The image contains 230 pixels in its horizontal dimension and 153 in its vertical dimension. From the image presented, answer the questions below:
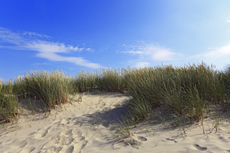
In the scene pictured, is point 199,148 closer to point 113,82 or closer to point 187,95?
point 187,95

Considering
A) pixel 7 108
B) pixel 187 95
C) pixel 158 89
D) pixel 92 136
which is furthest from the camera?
pixel 7 108

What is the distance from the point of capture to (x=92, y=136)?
3324 mm

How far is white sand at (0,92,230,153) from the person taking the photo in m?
2.44

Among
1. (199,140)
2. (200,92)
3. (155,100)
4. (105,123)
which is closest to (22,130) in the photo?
(105,123)

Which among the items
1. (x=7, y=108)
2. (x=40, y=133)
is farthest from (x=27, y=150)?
(x=7, y=108)

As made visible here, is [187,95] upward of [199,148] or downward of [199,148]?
upward

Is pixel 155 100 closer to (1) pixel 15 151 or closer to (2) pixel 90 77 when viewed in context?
(1) pixel 15 151

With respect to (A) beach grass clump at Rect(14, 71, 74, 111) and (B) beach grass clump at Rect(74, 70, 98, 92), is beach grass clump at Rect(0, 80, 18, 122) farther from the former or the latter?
(B) beach grass clump at Rect(74, 70, 98, 92)

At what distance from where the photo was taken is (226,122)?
10.4 ft

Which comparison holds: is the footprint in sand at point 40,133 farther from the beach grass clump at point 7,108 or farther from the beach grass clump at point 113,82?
the beach grass clump at point 113,82

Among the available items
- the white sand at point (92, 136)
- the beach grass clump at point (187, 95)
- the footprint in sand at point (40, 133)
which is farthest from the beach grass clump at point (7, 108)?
the beach grass clump at point (187, 95)

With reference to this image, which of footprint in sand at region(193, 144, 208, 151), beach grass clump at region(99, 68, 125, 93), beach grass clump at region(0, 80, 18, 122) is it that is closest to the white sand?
footprint in sand at region(193, 144, 208, 151)

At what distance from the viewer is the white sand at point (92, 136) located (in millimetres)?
2438

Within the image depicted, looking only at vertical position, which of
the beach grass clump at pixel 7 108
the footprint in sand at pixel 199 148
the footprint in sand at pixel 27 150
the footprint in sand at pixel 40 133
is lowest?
the footprint in sand at pixel 27 150
